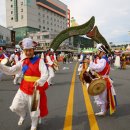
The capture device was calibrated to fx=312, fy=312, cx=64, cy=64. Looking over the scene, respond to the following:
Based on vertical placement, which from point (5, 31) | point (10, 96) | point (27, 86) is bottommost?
point (10, 96)

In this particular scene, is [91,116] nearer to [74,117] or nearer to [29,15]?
[74,117]

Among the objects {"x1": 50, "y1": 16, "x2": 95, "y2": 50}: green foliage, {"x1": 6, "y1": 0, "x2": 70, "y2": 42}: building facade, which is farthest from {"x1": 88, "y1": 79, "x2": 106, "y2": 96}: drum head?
{"x1": 6, "y1": 0, "x2": 70, "y2": 42}: building facade

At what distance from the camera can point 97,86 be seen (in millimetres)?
7016

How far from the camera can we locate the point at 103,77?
7.37 metres

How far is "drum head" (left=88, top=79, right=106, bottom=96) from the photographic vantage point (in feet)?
22.9

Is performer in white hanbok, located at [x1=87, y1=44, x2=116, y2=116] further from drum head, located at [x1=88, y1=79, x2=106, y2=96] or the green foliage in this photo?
the green foliage

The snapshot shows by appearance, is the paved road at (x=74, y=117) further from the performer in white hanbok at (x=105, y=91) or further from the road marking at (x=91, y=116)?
the performer in white hanbok at (x=105, y=91)

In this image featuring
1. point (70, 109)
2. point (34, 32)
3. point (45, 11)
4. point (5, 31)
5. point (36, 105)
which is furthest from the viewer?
point (45, 11)

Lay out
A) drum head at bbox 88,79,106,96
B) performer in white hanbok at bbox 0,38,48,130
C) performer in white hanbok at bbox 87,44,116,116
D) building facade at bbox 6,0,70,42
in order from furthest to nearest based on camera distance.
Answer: building facade at bbox 6,0,70,42
performer in white hanbok at bbox 87,44,116,116
drum head at bbox 88,79,106,96
performer in white hanbok at bbox 0,38,48,130

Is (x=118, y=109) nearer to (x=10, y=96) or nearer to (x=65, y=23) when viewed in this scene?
(x=10, y=96)

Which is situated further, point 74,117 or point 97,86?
point 74,117

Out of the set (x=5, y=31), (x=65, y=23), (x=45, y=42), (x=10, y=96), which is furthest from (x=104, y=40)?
(x=65, y=23)

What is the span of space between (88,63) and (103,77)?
578mm

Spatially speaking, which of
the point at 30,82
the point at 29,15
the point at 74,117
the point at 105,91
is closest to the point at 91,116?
the point at 74,117
